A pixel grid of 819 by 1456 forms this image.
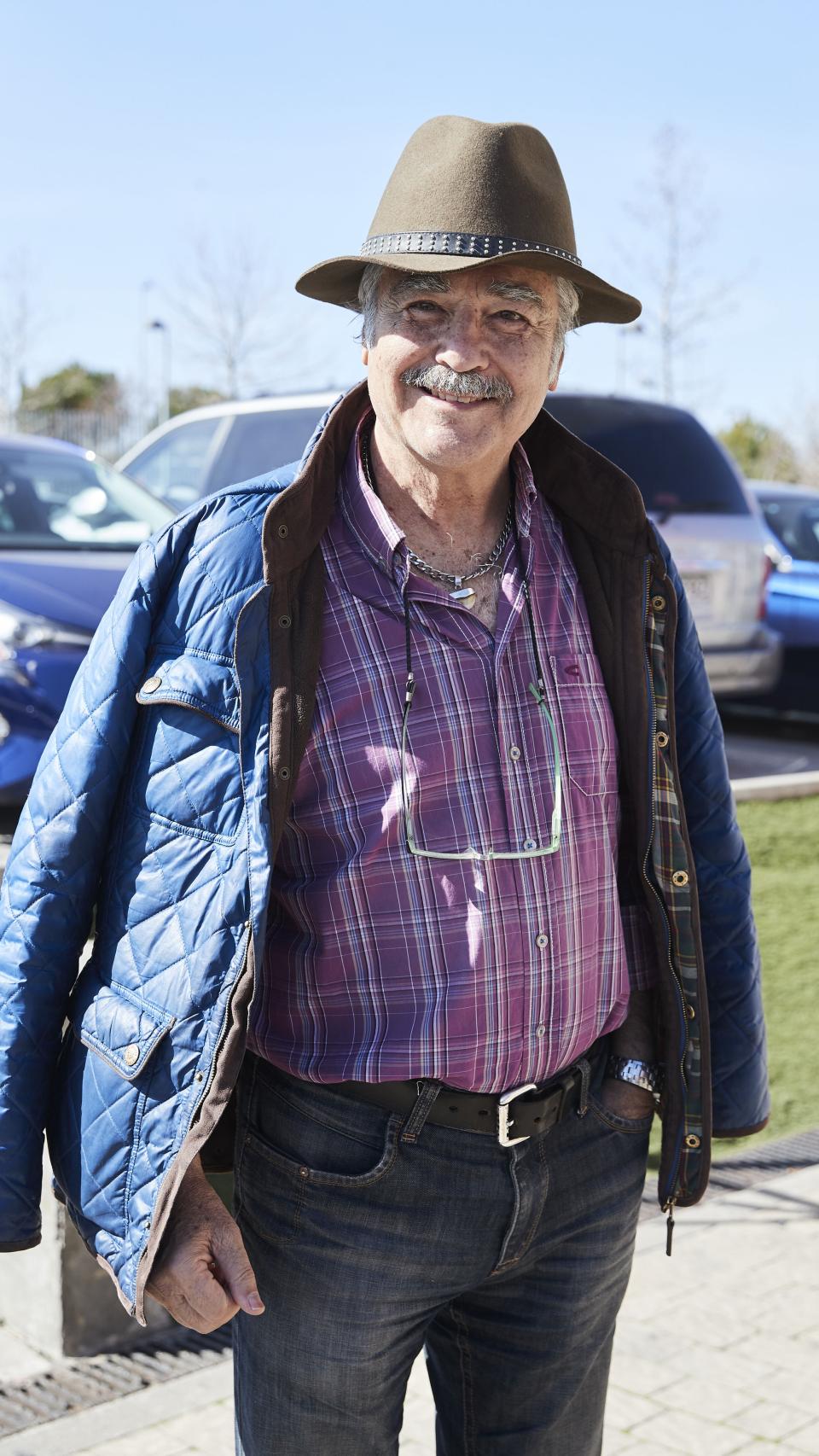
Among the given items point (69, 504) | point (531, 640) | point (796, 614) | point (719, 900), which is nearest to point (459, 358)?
point (531, 640)

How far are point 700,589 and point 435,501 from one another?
6759 millimetres

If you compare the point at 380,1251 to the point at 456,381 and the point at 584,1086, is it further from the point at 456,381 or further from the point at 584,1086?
the point at 456,381

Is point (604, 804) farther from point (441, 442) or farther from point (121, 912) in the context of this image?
point (121, 912)

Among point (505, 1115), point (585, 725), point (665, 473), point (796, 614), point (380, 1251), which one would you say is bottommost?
point (796, 614)

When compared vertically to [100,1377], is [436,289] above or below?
above

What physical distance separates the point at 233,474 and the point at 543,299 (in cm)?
579

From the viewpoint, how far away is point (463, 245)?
2016 millimetres

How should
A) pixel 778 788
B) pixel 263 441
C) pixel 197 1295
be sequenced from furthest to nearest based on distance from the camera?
Answer: 1. pixel 778 788
2. pixel 263 441
3. pixel 197 1295

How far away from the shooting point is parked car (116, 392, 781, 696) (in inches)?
305

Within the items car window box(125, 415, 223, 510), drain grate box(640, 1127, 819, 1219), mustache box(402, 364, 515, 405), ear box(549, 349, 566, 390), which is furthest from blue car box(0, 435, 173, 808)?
mustache box(402, 364, 515, 405)

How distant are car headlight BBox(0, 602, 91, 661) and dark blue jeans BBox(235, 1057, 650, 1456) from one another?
3.69 meters

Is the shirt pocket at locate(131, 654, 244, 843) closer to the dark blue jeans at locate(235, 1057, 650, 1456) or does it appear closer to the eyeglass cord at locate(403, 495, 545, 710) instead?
the eyeglass cord at locate(403, 495, 545, 710)

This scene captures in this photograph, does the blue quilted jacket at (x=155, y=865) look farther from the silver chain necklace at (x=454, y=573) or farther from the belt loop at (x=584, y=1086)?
the belt loop at (x=584, y=1086)

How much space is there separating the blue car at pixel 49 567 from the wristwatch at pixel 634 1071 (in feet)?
11.3
